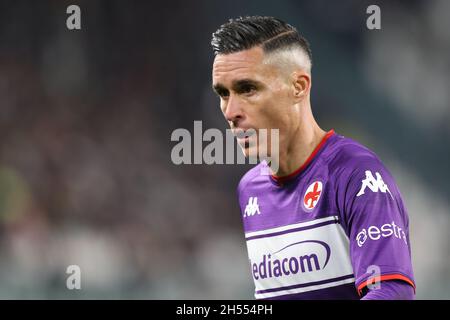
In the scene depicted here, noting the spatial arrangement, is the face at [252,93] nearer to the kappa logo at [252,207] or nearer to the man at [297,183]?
the man at [297,183]

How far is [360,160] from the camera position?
3.06 m

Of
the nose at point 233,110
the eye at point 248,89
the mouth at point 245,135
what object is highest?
the eye at point 248,89

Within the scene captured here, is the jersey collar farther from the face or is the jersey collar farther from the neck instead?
the face

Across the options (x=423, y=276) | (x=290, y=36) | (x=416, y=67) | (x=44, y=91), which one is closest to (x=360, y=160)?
(x=290, y=36)

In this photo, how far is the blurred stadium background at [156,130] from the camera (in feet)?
24.0

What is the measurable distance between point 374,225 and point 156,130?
519 cm

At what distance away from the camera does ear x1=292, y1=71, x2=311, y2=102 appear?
340 cm

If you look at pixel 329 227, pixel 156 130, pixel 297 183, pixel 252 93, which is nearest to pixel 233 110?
pixel 252 93

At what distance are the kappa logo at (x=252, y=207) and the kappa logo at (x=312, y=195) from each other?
0.44m

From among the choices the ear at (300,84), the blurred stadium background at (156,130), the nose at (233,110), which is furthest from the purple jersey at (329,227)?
the blurred stadium background at (156,130)

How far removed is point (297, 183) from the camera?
343 centimetres

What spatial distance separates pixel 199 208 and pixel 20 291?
79.3 inches
